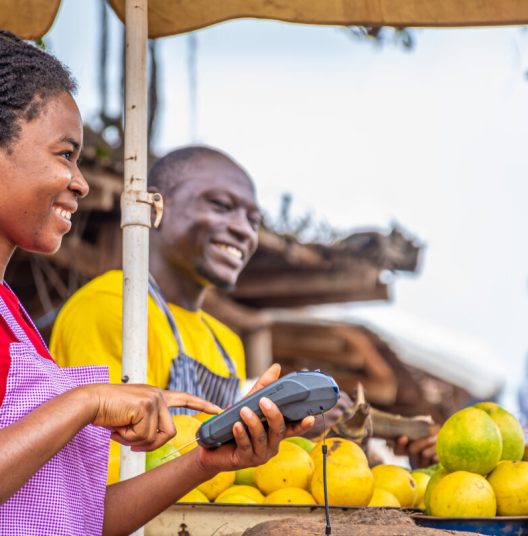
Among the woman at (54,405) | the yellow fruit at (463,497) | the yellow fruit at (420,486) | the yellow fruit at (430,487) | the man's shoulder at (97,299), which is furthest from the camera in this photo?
the man's shoulder at (97,299)

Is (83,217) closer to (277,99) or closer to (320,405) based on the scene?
(320,405)

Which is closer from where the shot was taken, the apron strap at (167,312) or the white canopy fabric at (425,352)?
the apron strap at (167,312)

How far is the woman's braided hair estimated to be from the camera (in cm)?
173

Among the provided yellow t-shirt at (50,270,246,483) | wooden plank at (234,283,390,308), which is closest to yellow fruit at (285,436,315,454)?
yellow t-shirt at (50,270,246,483)

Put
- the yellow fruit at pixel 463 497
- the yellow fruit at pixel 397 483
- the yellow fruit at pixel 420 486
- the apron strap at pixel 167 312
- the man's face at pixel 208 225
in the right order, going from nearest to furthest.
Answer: the yellow fruit at pixel 463 497
the yellow fruit at pixel 397 483
the yellow fruit at pixel 420 486
the apron strap at pixel 167 312
the man's face at pixel 208 225

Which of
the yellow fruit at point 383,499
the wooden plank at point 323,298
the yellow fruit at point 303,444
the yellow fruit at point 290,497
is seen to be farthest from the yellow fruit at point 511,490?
the wooden plank at point 323,298

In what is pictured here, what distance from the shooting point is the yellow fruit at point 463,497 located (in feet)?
6.75

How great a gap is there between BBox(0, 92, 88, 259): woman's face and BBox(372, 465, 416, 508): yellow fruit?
3.81 ft

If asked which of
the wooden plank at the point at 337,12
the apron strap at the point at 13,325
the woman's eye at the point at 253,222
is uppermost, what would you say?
the wooden plank at the point at 337,12

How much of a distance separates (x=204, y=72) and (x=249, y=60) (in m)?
3.48

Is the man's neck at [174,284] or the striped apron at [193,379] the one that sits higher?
the man's neck at [174,284]

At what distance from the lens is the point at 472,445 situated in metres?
2.17

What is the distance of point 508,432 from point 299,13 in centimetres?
135

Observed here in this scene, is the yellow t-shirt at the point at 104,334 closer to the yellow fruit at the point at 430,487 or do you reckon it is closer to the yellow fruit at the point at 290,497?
the yellow fruit at the point at 290,497
